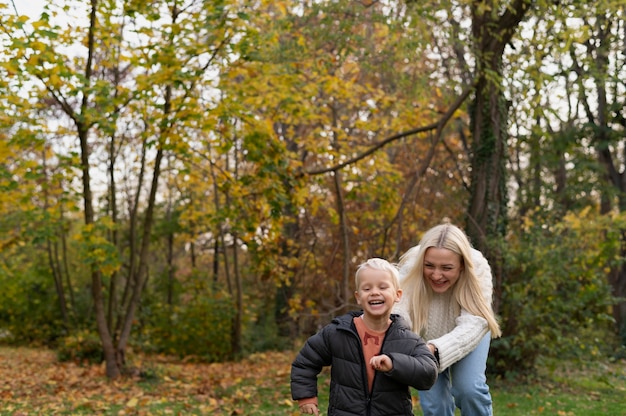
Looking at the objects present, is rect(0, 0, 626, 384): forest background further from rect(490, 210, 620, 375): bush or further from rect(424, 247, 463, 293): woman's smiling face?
rect(424, 247, 463, 293): woman's smiling face

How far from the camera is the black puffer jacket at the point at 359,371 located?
135 inches

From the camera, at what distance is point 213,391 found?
399 inches

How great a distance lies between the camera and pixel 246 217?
11508 millimetres

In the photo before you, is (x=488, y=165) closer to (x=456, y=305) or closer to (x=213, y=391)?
(x=213, y=391)

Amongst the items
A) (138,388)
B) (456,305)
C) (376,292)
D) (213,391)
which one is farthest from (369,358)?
(138,388)

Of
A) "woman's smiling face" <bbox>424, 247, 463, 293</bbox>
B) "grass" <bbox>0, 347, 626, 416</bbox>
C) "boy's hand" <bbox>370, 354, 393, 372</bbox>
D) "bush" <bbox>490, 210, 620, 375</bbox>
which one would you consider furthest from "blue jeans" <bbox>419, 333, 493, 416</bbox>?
"bush" <bbox>490, 210, 620, 375</bbox>

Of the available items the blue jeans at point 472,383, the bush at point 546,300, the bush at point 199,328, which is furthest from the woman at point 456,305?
the bush at point 199,328

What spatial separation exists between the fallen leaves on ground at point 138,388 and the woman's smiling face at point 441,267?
4.50 meters

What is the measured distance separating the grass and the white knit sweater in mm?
4048

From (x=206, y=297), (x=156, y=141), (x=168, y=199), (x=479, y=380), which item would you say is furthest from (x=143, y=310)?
(x=479, y=380)

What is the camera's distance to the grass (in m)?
8.30

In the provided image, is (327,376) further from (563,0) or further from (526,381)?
(563,0)

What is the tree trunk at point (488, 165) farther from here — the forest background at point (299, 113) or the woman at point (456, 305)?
the woman at point (456, 305)

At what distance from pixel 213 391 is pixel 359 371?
23.1 ft
